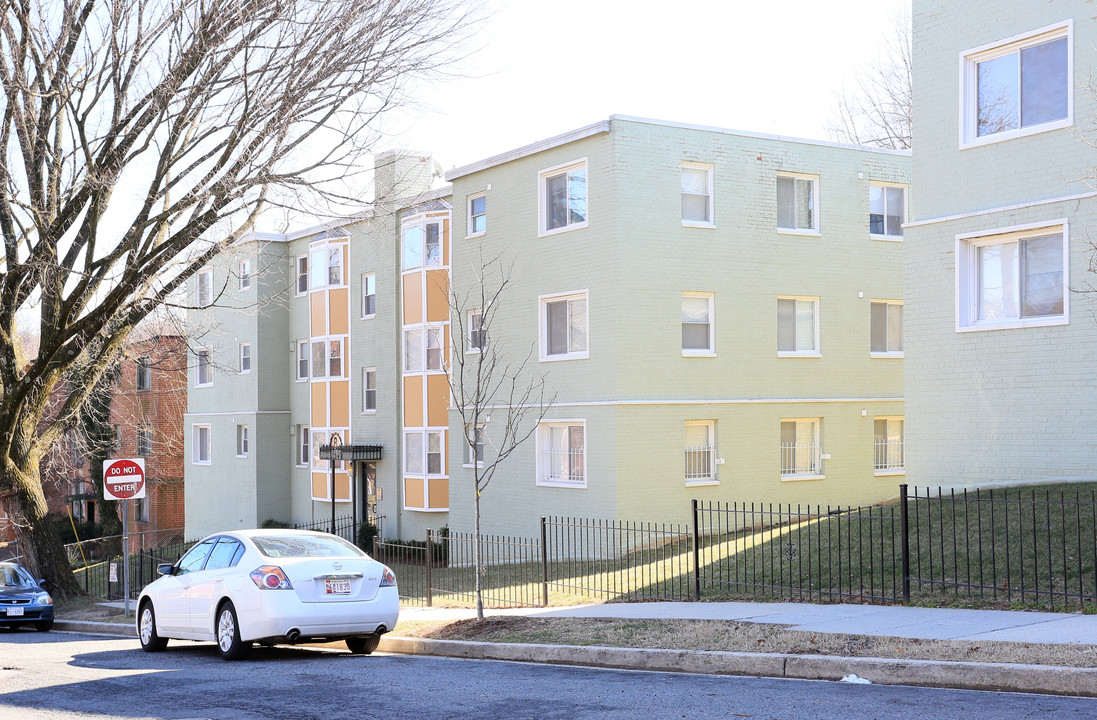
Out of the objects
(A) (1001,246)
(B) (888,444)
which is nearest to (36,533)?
(A) (1001,246)

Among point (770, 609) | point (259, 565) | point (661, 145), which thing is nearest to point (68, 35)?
point (259, 565)

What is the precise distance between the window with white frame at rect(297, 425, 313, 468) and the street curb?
95.4ft

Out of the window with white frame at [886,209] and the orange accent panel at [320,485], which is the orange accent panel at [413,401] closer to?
the orange accent panel at [320,485]

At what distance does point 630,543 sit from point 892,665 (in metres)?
15.4

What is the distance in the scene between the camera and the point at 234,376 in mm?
43000

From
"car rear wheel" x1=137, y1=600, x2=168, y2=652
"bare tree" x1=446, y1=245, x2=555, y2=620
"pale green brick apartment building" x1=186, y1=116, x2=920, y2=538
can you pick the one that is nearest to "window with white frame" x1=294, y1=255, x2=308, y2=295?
"pale green brick apartment building" x1=186, y1=116, x2=920, y2=538

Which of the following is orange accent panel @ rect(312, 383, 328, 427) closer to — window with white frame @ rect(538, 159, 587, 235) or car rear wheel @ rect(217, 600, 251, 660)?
window with white frame @ rect(538, 159, 587, 235)

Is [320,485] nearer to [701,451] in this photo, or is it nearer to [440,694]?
[701,451]

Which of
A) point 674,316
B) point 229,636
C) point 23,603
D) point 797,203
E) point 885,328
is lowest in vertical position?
point 23,603

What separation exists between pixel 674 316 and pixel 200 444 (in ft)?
88.6

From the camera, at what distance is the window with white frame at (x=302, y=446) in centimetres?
4106

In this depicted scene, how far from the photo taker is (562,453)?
26.7 metres

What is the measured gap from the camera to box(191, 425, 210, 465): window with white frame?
46.1 m

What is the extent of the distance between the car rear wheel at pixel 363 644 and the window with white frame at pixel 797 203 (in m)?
17.4
